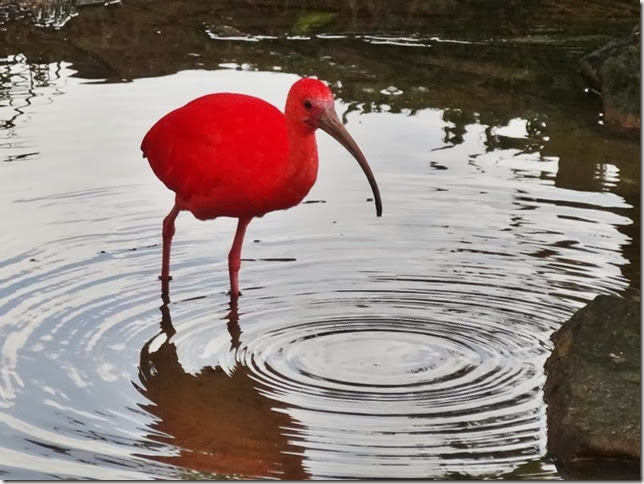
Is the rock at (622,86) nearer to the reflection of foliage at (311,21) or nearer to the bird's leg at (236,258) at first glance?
the reflection of foliage at (311,21)

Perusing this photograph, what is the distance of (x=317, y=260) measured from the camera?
6387 mm

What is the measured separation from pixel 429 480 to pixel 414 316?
139 centimetres

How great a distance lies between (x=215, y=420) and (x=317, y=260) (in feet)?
5.25

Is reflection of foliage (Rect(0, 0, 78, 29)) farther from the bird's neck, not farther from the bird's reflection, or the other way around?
the bird's reflection

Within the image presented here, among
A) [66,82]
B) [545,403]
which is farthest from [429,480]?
[66,82]

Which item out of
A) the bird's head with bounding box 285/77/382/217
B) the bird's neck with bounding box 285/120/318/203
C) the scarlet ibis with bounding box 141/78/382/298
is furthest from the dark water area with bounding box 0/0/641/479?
the bird's head with bounding box 285/77/382/217

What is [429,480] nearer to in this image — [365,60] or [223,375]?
[223,375]

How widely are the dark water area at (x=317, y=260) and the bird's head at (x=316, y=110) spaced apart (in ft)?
2.51

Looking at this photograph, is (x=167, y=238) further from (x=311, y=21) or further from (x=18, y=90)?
(x=311, y=21)

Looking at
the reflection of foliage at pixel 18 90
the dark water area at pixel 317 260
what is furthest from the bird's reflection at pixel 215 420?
the reflection of foliage at pixel 18 90

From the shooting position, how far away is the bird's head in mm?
5512

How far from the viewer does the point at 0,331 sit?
5535 mm

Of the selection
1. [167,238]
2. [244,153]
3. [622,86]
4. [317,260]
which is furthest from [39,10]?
[244,153]

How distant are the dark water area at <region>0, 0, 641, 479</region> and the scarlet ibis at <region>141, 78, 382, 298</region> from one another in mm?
436
